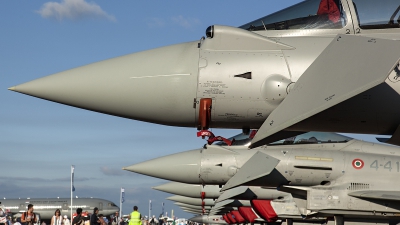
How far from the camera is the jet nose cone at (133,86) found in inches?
247

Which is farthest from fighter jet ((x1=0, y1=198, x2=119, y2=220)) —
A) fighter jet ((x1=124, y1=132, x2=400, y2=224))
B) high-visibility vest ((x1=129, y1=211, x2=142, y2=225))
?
fighter jet ((x1=124, y1=132, x2=400, y2=224))

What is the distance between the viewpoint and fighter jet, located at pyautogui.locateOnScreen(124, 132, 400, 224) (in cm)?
1436

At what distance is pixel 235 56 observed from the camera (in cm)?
639

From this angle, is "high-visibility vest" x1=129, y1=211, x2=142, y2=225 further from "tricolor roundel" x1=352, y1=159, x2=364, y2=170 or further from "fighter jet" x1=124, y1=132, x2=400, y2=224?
"tricolor roundel" x1=352, y1=159, x2=364, y2=170

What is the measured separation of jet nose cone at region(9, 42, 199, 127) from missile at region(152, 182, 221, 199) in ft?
65.6

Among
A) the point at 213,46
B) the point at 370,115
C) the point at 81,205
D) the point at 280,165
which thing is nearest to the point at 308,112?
the point at 370,115

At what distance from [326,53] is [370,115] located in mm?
898

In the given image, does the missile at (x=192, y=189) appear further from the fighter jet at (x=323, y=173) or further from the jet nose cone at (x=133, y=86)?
the jet nose cone at (x=133, y=86)

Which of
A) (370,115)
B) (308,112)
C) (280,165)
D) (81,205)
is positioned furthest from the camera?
(81,205)

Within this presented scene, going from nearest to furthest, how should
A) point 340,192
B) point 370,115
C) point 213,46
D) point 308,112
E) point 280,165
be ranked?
point 308,112 → point 370,115 → point 213,46 → point 340,192 → point 280,165

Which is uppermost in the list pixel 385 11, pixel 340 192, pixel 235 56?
pixel 385 11

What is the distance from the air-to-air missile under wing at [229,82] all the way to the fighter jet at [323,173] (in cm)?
821

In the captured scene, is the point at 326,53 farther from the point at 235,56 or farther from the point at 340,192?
the point at 340,192

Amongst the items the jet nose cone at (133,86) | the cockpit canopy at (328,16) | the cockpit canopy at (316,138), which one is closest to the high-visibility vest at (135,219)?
the cockpit canopy at (316,138)
